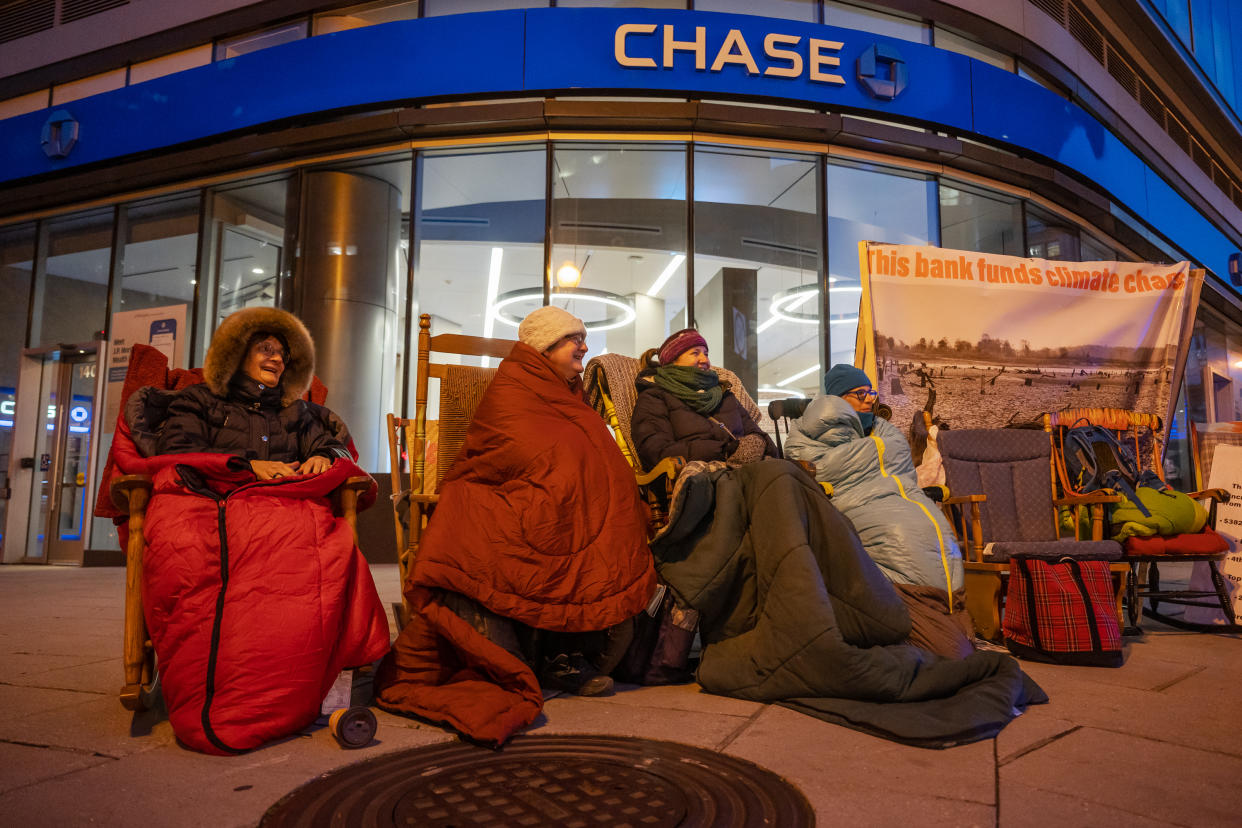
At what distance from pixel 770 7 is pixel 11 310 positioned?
30.6 ft

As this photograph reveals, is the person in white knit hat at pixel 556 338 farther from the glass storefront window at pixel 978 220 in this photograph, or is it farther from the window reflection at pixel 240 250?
the glass storefront window at pixel 978 220

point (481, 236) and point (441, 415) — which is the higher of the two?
point (481, 236)

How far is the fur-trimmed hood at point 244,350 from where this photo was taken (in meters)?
2.53

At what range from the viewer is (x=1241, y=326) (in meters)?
14.2

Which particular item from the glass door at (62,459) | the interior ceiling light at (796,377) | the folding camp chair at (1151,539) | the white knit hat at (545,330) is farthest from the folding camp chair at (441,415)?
the glass door at (62,459)

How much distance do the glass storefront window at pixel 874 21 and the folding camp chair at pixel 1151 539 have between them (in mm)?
4893

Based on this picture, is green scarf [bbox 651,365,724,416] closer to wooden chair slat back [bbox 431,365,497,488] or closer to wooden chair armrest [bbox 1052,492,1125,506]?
wooden chair slat back [bbox 431,365,497,488]

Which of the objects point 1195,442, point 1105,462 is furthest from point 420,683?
point 1195,442

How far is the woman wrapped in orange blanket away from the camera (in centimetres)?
214

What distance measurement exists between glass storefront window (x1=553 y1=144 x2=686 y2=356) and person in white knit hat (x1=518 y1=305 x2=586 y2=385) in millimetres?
4442

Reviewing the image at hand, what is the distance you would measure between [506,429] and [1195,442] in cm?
390

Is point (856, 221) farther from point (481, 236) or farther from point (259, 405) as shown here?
point (259, 405)

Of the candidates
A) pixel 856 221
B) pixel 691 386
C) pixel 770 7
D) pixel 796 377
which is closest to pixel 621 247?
pixel 796 377

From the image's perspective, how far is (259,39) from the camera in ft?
26.3
